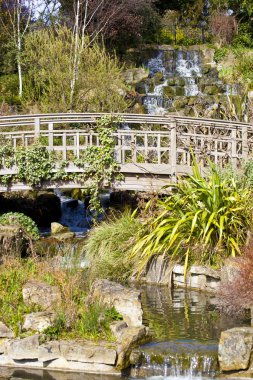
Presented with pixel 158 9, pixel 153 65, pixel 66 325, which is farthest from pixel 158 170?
pixel 158 9

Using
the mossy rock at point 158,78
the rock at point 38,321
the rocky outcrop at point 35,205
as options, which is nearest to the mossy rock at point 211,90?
the mossy rock at point 158,78

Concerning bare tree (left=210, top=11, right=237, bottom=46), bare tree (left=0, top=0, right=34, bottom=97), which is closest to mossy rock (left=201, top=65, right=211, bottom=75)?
bare tree (left=210, top=11, right=237, bottom=46)

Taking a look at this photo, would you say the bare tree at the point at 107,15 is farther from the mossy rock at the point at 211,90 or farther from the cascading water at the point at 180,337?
the cascading water at the point at 180,337

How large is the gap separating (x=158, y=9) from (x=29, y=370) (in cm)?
2968

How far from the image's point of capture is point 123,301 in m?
11.3

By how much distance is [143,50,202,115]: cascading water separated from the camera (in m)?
29.1

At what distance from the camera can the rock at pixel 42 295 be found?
11.3 meters

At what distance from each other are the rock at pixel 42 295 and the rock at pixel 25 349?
0.91 meters

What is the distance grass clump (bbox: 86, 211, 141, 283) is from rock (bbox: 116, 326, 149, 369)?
367 centimetres

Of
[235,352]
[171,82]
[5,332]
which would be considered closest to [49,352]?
[5,332]

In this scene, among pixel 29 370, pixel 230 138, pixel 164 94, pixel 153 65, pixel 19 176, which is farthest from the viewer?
pixel 153 65

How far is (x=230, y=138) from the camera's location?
690 inches

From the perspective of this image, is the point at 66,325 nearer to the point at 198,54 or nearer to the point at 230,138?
the point at 230,138

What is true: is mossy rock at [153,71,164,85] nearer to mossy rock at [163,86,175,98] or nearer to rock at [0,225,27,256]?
mossy rock at [163,86,175,98]
